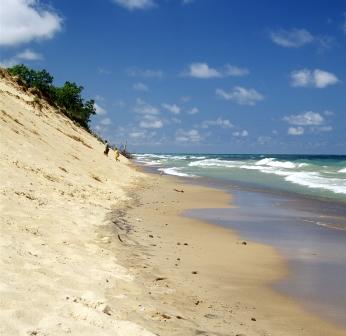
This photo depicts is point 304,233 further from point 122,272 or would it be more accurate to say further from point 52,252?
point 52,252

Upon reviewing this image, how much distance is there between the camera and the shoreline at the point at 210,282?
20.1 ft

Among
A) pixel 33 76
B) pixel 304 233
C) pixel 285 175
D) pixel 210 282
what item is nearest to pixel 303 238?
pixel 304 233

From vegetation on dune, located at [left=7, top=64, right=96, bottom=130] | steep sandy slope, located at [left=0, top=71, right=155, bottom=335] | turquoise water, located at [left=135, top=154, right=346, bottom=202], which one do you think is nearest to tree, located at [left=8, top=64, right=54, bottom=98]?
vegetation on dune, located at [left=7, top=64, right=96, bottom=130]

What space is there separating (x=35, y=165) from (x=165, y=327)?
41.8 feet

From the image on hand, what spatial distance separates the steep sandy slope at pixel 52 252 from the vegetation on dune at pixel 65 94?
29803 mm

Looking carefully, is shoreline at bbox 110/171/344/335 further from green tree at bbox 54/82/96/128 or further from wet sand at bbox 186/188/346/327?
green tree at bbox 54/82/96/128

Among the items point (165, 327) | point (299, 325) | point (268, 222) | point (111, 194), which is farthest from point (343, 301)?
point (111, 194)

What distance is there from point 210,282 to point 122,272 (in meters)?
1.47

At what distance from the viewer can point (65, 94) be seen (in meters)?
55.2

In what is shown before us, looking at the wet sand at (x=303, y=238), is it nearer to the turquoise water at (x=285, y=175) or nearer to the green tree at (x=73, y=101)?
the turquoise water at (x=285, y=175)

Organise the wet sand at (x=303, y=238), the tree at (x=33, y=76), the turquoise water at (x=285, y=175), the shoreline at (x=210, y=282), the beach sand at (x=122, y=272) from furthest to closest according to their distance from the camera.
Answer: the tree at (x=33, y=76)
the turquoise water at (x=285, y=175)
the wet sand at (x=303, y=238)
the shoreline at (x=210, y=282)
the beach sand at (x=122, y=272)

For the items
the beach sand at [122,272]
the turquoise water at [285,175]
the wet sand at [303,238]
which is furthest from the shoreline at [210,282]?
the turquoise water at [285,175]

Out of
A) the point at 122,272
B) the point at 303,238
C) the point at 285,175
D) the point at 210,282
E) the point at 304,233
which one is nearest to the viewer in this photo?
the point at 122,272

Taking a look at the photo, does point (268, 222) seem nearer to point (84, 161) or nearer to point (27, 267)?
point (27, 267)
